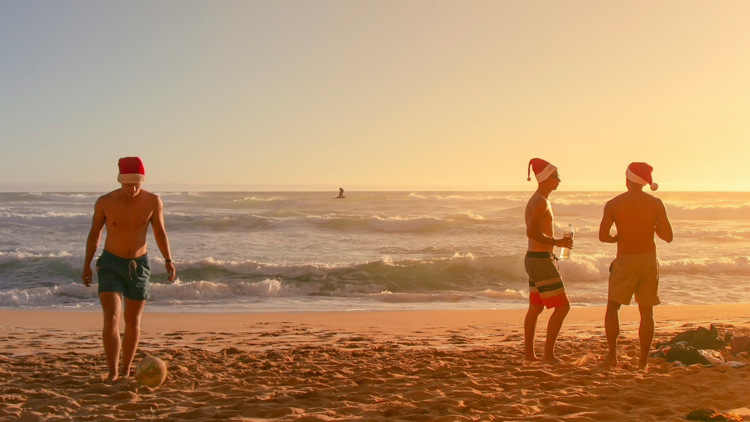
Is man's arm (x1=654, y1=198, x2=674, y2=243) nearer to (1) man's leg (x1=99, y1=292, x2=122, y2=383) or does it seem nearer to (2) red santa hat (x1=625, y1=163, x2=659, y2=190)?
(2) red santa hat (x1=625, y1=163, x2=659, y2=190)

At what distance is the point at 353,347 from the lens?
6566 millimetres

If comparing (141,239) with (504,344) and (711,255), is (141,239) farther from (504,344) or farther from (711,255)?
(711,255)

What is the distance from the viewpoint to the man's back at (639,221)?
490 cm

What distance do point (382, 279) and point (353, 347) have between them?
692 cm

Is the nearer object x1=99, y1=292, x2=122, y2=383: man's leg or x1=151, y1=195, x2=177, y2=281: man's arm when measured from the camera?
x1=99, y1=292, x2=122, y2=383: man's leg

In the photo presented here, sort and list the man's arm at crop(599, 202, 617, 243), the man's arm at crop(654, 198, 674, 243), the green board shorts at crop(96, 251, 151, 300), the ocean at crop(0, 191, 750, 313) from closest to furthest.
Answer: the green board shorts at crop(96, 251, 151, 300) < the man's arm at crop(654, 198, 674, 243) < the man's arm at crop(599, 202, 617, 243) < the ocean at crop(0, 191, 750, 313)

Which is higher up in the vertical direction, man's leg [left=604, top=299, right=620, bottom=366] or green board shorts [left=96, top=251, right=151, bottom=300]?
green board shorts [left=96, top=251, right=151, bottom=300]

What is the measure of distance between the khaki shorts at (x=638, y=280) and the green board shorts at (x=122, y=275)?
379cm

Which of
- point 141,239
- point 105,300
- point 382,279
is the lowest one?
point 382,279

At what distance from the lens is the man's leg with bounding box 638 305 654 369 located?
499 cm

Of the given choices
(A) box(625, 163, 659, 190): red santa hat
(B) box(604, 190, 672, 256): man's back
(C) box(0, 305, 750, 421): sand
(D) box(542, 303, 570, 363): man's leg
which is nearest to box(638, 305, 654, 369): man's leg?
(C) box(0, 305, 750, 421): sand

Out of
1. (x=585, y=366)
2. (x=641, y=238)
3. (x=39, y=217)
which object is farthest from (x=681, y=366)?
(x=39, y=217)

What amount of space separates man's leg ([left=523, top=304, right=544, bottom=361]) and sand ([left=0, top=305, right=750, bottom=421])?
152 mm

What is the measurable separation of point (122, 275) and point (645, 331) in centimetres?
431
